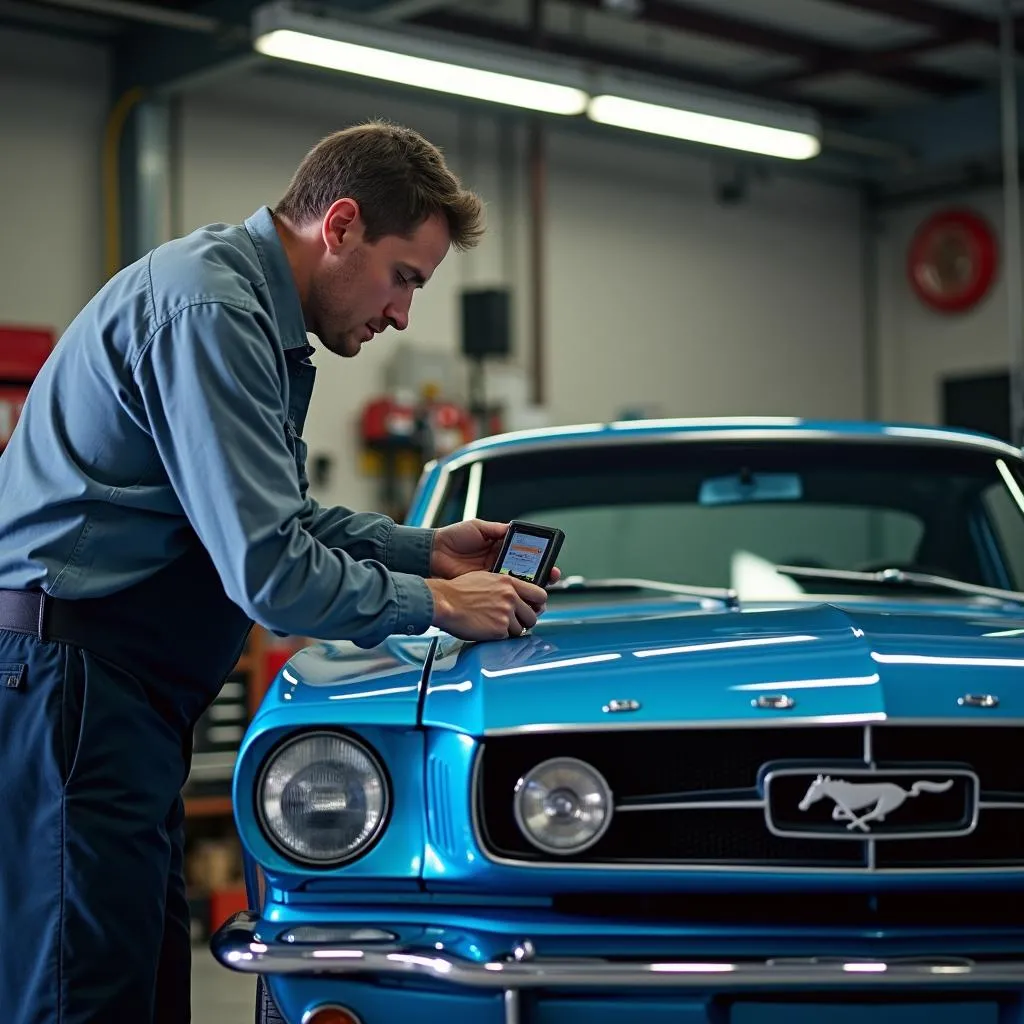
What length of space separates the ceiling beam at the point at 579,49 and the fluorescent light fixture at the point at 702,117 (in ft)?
1.68

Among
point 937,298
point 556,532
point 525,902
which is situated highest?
point 937,298

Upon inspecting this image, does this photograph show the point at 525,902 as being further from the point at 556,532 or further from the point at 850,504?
the point at 850,504

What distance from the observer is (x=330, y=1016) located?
1872 mm

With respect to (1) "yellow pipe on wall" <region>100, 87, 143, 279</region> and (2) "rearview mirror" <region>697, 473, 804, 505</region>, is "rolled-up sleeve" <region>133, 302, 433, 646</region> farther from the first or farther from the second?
(1) "yellow pipe on wall" <region>100, 87, 143, 279</region>

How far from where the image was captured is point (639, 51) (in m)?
9.96

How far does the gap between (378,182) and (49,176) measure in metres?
6.54

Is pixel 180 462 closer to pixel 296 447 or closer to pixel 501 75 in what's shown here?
pixel 296 447

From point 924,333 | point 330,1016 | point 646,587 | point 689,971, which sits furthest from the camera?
point 924,333

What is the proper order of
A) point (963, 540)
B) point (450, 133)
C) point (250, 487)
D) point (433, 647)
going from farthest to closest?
point (450, 133) → point (963, 540) → point (433, 647) → point (250, 487)

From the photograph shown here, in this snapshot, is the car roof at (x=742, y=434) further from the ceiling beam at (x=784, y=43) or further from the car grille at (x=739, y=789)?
the ceiling beam at (x=784, y=43)

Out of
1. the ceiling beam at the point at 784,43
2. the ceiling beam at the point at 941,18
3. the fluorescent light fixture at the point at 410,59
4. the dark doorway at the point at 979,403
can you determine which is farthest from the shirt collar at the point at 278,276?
the dark doorway at the point at 979,403

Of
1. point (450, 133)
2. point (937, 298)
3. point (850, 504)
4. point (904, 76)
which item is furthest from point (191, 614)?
point (937, 298)

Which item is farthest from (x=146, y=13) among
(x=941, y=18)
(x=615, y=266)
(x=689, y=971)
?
(x=689, y=971)

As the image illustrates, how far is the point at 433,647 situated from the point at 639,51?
836 cm
